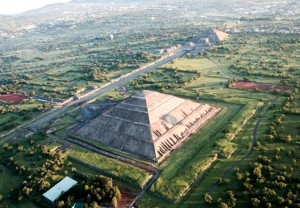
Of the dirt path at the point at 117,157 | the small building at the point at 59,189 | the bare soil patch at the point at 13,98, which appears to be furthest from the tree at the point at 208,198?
the bare soil patch at the point at 13,98

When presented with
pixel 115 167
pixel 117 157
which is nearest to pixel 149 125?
pixel 117 157

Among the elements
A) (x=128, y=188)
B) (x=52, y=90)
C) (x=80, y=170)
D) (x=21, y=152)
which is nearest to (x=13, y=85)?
(x=52, y=90)

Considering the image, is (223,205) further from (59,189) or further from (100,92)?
(100,92)

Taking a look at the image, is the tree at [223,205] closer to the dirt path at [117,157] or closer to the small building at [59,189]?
the dirt path at [117,157]

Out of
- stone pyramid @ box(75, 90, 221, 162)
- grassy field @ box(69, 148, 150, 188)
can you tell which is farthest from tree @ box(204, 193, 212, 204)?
stone pyramid @ box(75, 90, 221, 162)

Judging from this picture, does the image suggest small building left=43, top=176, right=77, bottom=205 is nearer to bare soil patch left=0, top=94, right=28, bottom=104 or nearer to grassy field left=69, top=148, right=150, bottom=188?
grassy field left=69, top=148, right=150, bottom=188

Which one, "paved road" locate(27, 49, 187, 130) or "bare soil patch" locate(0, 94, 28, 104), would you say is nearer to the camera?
"paved road" locate(27, 49, 187, 130)
